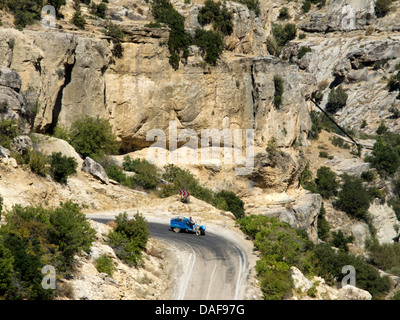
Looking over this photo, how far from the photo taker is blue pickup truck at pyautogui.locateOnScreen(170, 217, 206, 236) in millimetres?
36219

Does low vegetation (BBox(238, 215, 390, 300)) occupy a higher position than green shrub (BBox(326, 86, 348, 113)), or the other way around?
green shrub (BBox(326, 86, 348, 113))

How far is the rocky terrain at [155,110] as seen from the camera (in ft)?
127

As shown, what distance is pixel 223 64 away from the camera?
59.2m

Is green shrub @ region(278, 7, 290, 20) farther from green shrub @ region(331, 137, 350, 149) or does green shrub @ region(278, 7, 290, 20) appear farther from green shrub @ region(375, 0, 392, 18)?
green shrub @ region(331, 137, 350, 149)

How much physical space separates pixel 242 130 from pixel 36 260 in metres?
39.9

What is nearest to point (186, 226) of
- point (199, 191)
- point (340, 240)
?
point (199, 191)

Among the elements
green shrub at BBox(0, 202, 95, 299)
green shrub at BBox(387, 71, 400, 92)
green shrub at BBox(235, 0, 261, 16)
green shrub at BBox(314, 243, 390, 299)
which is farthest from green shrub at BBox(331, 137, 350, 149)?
green shrub at BBox(0, 202, 95, 299)

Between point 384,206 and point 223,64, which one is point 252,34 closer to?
point 223,64

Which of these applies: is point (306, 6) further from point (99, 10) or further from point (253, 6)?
point (99, 10)

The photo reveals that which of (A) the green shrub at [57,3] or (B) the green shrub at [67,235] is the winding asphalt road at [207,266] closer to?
(B) the green shrub at [67,235]

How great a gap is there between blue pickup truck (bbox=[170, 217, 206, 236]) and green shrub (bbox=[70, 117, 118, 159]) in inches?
633

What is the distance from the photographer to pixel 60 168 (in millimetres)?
39781

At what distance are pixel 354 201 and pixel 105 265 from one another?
52.2 metres

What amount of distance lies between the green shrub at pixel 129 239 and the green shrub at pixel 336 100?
249 feet
